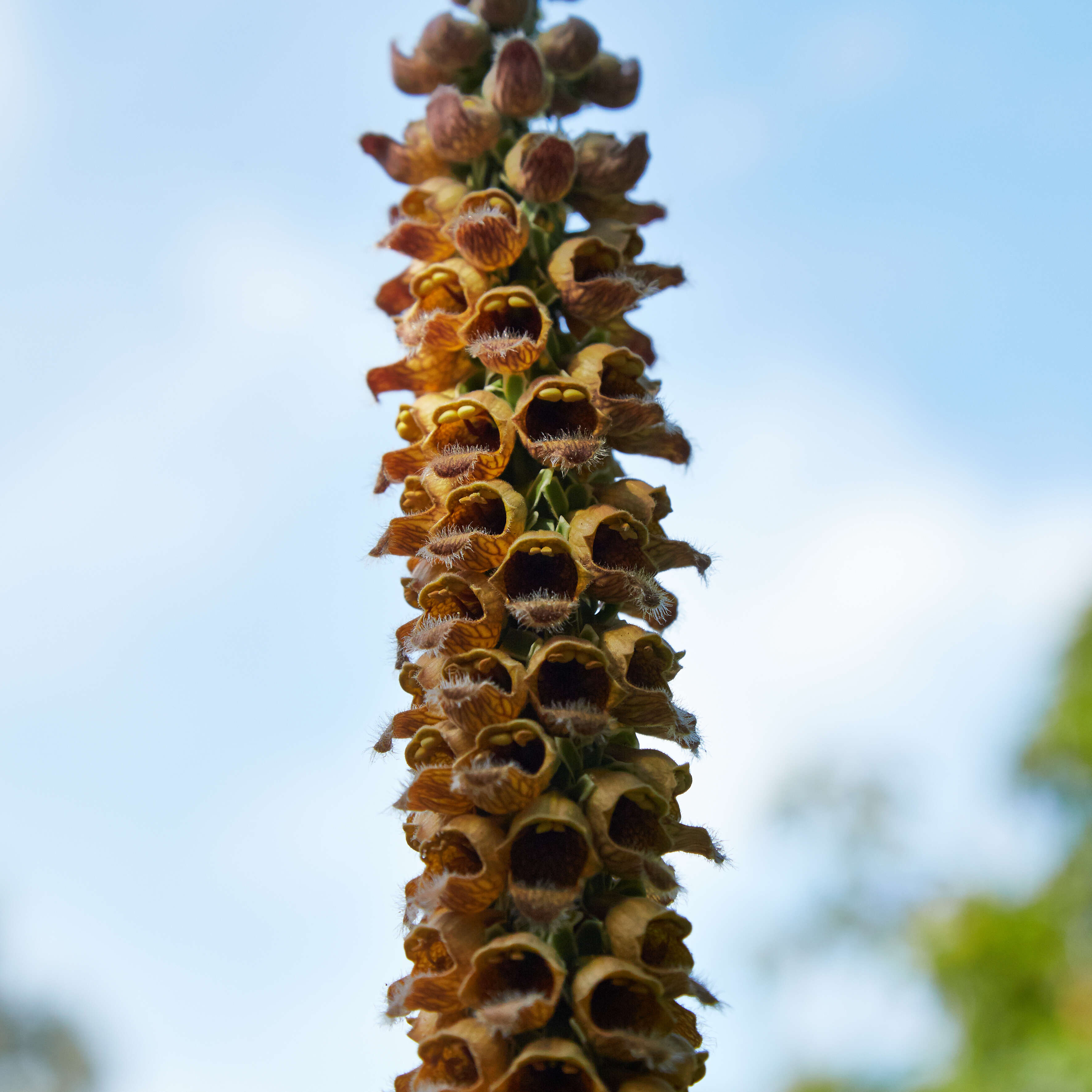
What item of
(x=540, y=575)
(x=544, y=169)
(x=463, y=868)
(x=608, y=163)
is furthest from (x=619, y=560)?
(x=608, y=163)

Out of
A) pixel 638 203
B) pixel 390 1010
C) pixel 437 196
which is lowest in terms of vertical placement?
pixel 390 1010

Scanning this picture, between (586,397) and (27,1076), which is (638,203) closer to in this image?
(586,397)

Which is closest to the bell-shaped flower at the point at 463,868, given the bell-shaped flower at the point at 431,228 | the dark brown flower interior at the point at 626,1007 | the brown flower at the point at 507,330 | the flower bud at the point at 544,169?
the dark brown flower interior at the point at 626,1007

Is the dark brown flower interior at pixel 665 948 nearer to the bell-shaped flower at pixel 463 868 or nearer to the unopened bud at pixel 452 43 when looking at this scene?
the bell-shaped flower at pixel 463 868

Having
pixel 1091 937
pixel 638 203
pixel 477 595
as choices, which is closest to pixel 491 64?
pixel 638 203

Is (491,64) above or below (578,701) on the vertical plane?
above

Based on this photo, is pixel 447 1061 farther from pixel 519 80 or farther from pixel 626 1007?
pixel 519 80
